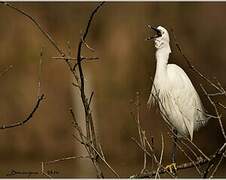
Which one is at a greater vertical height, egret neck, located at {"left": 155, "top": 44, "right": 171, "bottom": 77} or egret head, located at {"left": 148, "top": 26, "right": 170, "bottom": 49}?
egret head, located at {"left": 148, "top": 26, "right": 170, "bottom": 49}

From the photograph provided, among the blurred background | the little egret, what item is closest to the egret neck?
the little egret

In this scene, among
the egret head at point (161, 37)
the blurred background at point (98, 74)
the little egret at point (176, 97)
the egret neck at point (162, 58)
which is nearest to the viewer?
the egret head at point (161, 37)

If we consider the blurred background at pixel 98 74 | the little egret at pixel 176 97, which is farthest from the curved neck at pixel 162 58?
the blurred background at pixel 98 74

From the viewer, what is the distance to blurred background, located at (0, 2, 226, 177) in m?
8.06

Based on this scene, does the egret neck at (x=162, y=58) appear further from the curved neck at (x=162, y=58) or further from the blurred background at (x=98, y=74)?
the blurred background at (x=98, y=74)

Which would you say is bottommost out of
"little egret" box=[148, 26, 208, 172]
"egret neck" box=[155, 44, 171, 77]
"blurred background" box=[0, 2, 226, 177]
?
"blurred background" box=[0, 2, 226, 177]

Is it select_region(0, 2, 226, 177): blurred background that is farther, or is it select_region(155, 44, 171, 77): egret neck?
select_region(0, 2, 226, 177): blurred background

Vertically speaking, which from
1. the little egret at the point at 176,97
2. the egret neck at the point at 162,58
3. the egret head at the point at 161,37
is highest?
the egret head at the point at 161,37

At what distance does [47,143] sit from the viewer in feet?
27.2

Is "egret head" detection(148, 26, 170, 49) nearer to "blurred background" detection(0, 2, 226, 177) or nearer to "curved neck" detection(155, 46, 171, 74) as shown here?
"curved neck" detection(155, 46, 171, 74)

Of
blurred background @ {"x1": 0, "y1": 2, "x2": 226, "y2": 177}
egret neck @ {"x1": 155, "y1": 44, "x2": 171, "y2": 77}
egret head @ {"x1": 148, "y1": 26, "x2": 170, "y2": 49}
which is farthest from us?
blurred background @ {"x1": 0, "y1": 2, "x2": 226, "y2": 177}

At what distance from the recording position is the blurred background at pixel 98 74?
806 cm

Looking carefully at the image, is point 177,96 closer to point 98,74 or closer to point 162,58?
point 162,58

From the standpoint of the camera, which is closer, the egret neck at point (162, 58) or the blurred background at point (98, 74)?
the egret neck at point (162, 58)
